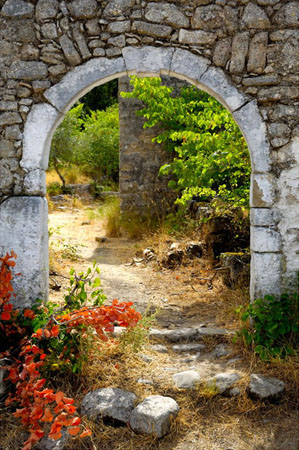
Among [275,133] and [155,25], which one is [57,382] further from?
[155,25]

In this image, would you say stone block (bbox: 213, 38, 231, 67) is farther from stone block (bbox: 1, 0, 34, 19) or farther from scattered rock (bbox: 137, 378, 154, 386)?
scattered rock (bbox: 137, 378, 154, 386)

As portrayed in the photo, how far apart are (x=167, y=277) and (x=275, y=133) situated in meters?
3.19

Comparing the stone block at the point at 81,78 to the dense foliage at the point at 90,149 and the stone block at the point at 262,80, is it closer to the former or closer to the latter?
the stone block at the point at 262,80

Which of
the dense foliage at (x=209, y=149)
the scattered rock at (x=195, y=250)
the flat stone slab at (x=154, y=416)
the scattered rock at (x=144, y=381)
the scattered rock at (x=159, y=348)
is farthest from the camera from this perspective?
the scattered rock at (x=195, y=250)

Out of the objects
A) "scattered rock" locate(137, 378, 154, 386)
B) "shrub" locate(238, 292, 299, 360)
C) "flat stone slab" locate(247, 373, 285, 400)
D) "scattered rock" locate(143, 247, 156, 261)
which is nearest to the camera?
"flat stone slab" locate(247, 373, 285, 400)

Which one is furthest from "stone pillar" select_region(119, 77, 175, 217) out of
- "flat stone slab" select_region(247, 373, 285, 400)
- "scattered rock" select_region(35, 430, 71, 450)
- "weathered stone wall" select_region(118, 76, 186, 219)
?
"scattered rock" select_region(35, 430, 71, 450)

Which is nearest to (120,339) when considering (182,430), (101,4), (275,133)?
(182,430)

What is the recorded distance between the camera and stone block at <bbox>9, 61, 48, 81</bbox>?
12.4ft

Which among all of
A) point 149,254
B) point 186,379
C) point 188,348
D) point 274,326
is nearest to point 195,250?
point 149,254

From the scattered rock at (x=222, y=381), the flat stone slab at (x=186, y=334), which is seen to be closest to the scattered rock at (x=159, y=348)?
the flat stone slab at (x=186, y=334)

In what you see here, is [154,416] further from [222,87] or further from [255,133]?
[222,87]

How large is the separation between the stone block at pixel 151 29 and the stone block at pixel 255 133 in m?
0.90

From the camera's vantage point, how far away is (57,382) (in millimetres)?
3480

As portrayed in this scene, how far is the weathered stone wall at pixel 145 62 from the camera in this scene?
3750 mm
